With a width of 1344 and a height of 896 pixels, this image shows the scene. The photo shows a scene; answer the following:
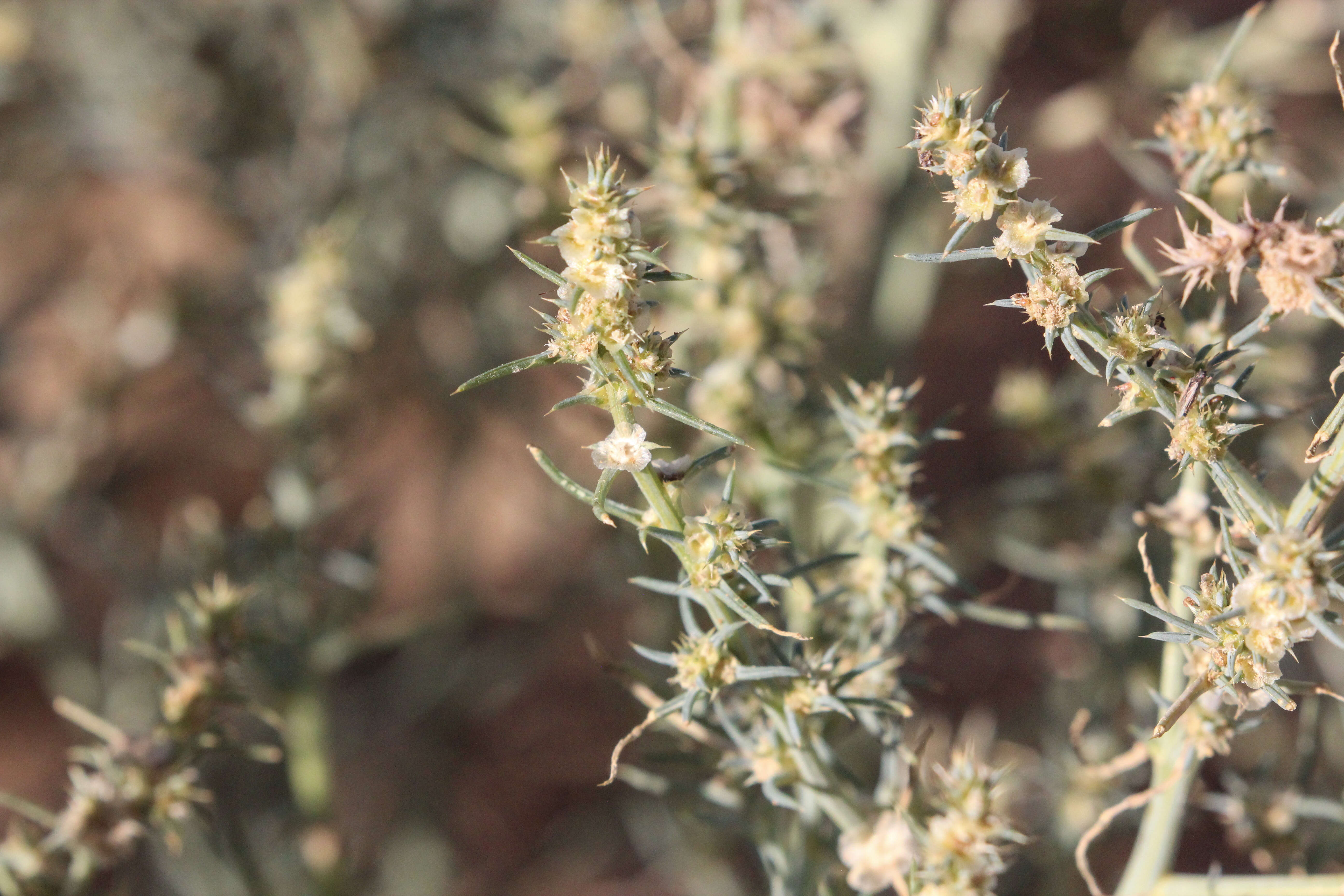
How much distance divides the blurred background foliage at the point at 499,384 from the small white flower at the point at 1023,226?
0.26 m

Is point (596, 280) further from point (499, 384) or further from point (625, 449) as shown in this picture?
point (499, 384)

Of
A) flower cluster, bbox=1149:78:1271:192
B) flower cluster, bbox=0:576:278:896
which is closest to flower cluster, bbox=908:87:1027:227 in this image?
flower cluster, bbox=1149:78:1271:192

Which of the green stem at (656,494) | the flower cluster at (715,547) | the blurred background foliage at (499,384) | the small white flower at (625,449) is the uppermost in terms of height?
the small white flower at (625,449)

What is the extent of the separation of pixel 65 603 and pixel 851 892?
1.57m

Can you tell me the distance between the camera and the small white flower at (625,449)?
1.74 ft

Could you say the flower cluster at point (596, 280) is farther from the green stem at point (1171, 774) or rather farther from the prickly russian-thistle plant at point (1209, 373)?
the green stem at point (1171, 774)

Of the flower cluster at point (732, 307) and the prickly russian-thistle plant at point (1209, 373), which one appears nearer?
the prickly russian-thistle plant at point (1209, 373)

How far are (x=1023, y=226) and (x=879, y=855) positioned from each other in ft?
1.34

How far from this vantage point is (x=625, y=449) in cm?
53

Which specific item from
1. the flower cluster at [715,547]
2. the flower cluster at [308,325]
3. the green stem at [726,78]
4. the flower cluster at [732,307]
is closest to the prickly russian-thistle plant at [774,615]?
the flower cluster at [715,547]

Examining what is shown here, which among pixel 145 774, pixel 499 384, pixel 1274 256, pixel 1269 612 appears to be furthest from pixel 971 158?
pixel 499 384

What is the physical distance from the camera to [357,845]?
5.04 ft

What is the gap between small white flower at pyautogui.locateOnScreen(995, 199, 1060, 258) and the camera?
21.3 inches

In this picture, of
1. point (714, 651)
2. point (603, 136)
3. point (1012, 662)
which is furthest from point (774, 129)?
point (1012, 662)
